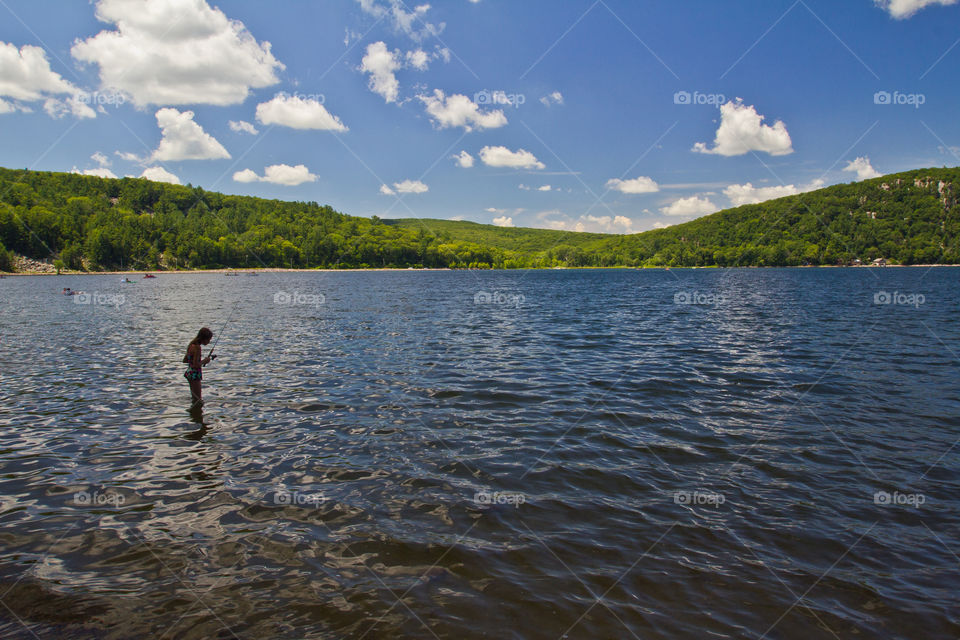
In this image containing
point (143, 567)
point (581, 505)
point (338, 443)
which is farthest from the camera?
point (338, 443)

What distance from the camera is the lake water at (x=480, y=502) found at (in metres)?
6.57

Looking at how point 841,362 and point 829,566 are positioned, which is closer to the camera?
point 829,566

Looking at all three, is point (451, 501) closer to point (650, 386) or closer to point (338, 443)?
point (338, 443)

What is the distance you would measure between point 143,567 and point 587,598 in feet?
22.9

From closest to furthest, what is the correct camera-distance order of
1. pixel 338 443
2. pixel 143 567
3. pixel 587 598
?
1. pixel 587 598
2. pixel 143 567
3. pixel 338 443

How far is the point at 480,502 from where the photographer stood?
9.67 m

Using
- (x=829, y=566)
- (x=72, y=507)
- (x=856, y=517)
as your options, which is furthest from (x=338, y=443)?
(x=856, y=517)

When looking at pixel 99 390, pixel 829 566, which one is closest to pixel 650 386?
pixel 829 566

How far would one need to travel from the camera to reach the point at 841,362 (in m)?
23.2

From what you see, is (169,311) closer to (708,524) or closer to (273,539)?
(273,539)

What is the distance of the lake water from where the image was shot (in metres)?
6.57

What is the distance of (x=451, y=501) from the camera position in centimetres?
969

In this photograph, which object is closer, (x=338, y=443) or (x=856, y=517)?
(x=856, y=517)

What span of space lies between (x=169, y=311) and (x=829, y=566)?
5637cm
